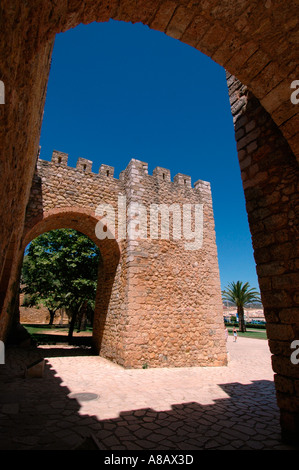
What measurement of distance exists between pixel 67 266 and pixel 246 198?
1168 centimetres

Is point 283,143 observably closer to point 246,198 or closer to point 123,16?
point 246,198

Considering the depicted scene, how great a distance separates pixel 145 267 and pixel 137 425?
5299mm

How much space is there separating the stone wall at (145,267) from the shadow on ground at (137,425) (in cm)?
340

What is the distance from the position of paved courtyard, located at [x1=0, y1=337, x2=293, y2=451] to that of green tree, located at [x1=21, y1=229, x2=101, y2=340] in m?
6.54

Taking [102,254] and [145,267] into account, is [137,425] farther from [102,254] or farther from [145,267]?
[102,254]

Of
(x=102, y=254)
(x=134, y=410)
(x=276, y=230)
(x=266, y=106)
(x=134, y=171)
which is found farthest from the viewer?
(x=102, y=254)

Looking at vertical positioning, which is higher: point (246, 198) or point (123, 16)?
point (123, 16)

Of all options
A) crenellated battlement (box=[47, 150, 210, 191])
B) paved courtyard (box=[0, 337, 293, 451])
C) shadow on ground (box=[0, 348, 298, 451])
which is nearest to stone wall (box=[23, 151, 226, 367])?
crenellated battlement (box=[47, 150, 210, 191])

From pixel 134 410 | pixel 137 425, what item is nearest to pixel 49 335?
pixel 134 410

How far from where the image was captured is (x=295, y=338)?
296cm

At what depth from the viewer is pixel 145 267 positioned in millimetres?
8406
